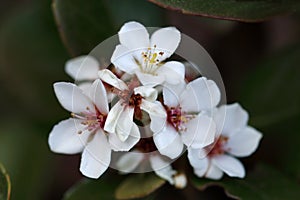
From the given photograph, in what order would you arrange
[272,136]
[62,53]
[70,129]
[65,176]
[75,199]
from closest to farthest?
1. [70,129]
2. [75,199]
3. [272,136]
4. [62,53]
5. [65,176]

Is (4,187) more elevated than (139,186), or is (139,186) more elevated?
(4,187)

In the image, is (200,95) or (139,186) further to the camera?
(139,186)

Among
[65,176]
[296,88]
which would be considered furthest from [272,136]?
[65,176]

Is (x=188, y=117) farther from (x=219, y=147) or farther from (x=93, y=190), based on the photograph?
(x=93, y=190)

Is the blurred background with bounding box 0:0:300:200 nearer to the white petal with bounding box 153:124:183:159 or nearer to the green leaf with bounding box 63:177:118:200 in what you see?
the green leaf with bounding box 63:177:118:200

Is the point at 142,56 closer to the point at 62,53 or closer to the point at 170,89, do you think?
the point at 170,89

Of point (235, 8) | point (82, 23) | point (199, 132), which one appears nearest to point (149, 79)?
point (199, 132)

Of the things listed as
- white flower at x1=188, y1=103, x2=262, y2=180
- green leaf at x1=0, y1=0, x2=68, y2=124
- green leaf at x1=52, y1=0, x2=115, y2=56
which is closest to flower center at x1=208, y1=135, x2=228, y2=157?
white flower at x1=188, y1=103, x2=262, y2=180

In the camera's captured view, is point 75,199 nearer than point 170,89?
No
